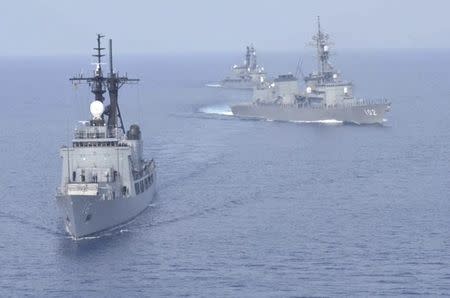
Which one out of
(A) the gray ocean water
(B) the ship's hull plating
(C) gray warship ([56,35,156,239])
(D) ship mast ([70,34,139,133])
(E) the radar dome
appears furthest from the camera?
(D) ship mast ([70,34,139,133])

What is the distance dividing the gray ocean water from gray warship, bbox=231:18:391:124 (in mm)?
11050

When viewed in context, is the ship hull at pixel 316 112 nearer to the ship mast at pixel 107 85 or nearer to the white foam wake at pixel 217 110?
the white foam wake at pixel 217 110

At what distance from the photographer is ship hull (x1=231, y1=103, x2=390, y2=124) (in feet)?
418

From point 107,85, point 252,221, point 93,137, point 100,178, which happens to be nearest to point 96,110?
point 93,137

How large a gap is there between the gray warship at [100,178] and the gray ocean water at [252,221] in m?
1.15

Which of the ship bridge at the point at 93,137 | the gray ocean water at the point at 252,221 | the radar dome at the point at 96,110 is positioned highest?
the radar dome at the point at 96,110

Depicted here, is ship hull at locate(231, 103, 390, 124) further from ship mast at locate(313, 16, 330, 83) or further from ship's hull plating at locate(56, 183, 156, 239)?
ship's hull plating at locate(56, 183, 156, 239)

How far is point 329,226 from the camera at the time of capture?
6300 cm

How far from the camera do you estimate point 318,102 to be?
13538 cm

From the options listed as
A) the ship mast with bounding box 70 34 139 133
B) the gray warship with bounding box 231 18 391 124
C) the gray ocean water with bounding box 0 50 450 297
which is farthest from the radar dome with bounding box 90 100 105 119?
the gray warship with bounding box 231 18 391 124

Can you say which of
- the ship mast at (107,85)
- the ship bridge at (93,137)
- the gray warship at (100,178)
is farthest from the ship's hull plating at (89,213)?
the ship mast at (107,85)

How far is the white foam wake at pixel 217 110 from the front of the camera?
5646 inches

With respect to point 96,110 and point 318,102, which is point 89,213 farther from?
point 318,102

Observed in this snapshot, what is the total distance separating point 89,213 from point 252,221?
10.6 meters
